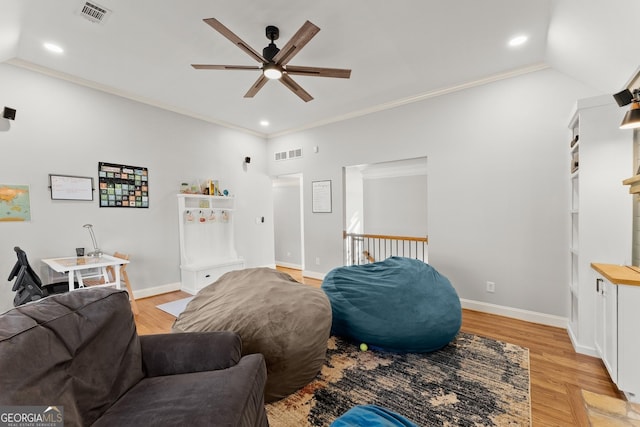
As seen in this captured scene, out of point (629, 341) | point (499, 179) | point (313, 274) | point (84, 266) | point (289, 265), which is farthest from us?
point (289, 265)

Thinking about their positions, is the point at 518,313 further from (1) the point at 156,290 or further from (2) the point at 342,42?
(1) the point at 156,290

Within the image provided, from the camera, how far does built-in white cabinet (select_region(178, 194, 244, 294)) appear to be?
14.3 feet

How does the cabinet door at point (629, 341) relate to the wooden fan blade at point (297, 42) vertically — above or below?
below

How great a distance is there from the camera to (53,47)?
110 inches

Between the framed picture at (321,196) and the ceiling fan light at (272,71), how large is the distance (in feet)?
8.19

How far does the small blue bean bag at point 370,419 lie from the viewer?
3.18 feet

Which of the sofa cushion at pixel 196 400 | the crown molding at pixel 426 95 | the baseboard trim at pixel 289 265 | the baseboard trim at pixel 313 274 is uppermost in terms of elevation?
the crown molding at pixel 426 95

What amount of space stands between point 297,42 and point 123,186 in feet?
10.9

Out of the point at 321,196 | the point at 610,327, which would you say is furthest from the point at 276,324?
the point at 321,196

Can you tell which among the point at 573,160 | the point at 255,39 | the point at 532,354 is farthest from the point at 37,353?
the point at 573,160

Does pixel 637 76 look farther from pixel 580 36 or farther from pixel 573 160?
pixel 573 160

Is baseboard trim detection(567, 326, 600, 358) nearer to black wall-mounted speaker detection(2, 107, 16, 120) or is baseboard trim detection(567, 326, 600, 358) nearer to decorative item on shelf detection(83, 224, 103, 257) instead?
decorative item on shelf detection(83, 224, 103, 257)

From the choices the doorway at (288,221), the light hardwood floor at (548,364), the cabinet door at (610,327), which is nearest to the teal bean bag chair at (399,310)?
the light hardwood floor at (548,364)

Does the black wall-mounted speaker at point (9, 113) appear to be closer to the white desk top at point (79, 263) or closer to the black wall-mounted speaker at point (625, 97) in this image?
the white desk top at point (79, 263)
